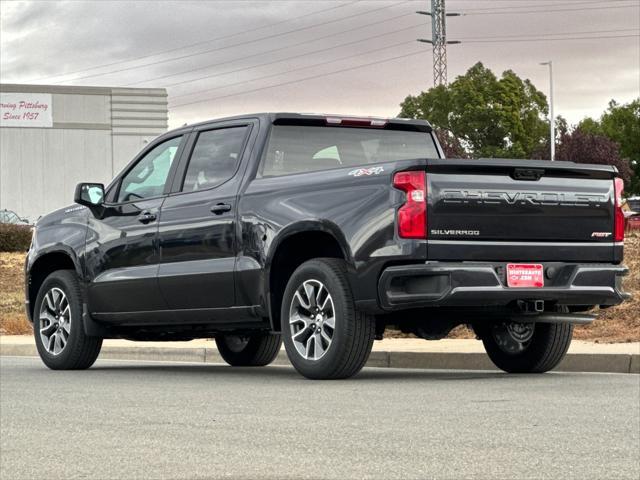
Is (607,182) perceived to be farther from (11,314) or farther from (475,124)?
(475,124)

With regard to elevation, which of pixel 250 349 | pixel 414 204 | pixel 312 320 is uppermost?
pixel 414 204

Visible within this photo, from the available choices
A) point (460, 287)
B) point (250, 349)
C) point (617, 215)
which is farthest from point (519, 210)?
point (250, 349)

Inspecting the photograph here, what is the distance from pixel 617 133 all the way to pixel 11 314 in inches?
3625

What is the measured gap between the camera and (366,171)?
10.7 m

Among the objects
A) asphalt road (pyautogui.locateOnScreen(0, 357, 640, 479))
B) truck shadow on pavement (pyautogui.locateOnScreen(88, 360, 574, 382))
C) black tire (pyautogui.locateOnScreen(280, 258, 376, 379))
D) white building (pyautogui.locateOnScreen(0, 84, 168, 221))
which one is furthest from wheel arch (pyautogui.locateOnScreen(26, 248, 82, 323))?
white building (pyautogui.locateOnScreen(0, 84, 168, 221))

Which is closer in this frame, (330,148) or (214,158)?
(330,148)

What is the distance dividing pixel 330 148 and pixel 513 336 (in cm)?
221

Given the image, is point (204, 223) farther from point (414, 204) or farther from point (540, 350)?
point (540, 350)

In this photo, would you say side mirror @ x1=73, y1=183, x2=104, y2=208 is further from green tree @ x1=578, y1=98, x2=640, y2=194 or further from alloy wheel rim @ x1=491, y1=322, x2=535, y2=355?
green tree @ x1=578, y1=98, x2=640, y2=194

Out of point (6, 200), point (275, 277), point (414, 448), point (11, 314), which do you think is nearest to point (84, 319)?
point (275, 277)

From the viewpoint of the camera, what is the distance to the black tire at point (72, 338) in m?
13.1

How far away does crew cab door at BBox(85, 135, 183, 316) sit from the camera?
12.4 metres

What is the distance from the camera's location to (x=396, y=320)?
36.3 feet

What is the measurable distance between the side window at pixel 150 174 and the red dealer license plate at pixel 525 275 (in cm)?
345
